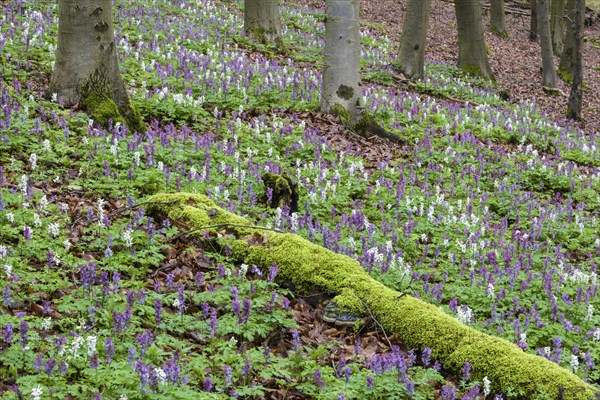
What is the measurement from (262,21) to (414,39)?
15.6ft

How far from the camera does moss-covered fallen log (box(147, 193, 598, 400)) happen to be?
4496 mm

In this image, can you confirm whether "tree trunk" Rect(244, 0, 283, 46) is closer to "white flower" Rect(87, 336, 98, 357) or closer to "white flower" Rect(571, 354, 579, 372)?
"white flower" Rect(571, 354, 579, 372)

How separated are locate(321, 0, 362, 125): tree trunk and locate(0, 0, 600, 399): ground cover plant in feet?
2.20

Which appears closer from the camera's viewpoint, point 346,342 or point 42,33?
point 346,342

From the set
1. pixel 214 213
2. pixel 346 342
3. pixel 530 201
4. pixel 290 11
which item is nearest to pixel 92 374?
pixel 346 342

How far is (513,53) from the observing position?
31.0 m

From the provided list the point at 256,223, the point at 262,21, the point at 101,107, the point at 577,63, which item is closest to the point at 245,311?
the point at 256,223

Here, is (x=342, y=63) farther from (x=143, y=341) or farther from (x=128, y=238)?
(x=143, y=341)

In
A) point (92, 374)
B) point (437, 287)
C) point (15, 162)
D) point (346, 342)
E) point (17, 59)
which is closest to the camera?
point (92, 374)

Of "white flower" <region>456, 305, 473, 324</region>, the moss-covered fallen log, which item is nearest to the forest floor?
"white flower" <region>456, 305, 473, 324</region>

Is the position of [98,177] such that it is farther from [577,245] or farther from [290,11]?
[290,11]

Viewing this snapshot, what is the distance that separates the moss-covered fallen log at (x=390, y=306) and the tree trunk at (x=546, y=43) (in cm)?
1916

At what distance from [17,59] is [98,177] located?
4818 mm

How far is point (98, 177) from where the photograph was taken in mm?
7285
